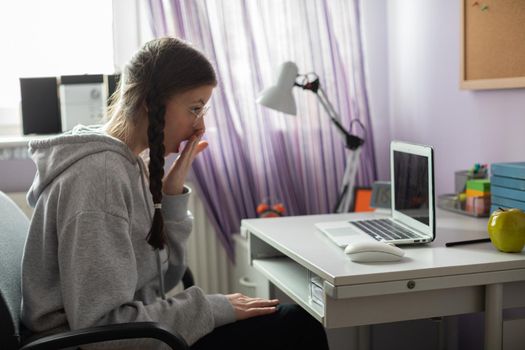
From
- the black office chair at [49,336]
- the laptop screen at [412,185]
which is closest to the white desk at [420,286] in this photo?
the laptop screen at [412,185]

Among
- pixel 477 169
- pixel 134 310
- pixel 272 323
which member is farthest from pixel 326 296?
pixel 477 169

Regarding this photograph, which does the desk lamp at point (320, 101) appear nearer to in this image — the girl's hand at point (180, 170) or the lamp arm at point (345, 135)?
the lamp arm at point (345, 135)

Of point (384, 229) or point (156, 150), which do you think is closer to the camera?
point (156, 150)

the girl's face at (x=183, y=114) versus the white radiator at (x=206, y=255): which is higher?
the girl's face at (x=183, y=114)

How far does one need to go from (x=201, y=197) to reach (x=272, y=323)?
3.60 feet

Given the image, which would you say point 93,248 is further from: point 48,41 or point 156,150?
point 48,41

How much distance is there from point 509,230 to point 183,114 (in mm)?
762

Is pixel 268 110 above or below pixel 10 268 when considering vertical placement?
above

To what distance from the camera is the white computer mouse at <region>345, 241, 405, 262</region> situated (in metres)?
1.53

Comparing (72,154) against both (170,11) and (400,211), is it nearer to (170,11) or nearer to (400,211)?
(400,211)

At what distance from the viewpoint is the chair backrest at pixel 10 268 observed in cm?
132

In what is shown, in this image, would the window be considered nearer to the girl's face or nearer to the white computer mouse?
the girl's face

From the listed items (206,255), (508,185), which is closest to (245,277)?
(206,255)

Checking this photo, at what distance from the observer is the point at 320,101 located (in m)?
2.49
